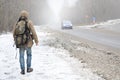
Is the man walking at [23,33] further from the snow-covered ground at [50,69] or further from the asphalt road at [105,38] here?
the asphalt road at [105,38]

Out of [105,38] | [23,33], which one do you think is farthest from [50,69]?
[105,38]

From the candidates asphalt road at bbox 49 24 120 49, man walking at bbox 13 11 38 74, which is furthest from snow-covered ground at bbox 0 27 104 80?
asphalt road at bbox 49 24 120 49

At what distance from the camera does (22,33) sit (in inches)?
399

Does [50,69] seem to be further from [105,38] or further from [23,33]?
[105,38]

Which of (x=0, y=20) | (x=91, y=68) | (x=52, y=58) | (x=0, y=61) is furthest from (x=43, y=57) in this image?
(x=0, y=20)

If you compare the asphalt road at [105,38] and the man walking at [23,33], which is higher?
the man walking at [23,33]

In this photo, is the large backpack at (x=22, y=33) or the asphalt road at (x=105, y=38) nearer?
the large backpack at (x=22, y=33)

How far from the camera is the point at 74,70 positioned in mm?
10828

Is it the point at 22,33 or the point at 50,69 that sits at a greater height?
the point at 22,33

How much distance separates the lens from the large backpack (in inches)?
399

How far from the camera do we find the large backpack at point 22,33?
399 inches

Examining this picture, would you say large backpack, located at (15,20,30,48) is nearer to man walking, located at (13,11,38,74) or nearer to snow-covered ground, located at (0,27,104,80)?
man walking, located at (13,11,38,74)

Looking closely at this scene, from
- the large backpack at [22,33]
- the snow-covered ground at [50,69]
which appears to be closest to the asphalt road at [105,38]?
the snow-covered ground at [50,69]

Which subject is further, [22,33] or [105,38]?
[105,38]
